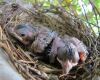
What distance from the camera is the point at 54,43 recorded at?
1696mm

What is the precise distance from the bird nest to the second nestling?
1.8 inches

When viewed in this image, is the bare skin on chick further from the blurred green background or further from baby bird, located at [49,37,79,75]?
the blurred green background

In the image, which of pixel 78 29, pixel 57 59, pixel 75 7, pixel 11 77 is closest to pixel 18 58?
pixel 57 59

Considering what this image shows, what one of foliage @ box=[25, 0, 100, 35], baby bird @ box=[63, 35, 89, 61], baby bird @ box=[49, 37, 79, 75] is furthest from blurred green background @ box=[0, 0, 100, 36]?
baby bird @ box=[49, 37, 79, 75]

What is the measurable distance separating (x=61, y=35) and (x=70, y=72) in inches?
11.4

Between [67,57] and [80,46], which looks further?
[80,46]

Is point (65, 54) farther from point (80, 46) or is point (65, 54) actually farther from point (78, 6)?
point (78, 6)

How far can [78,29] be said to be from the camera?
76.1 inches

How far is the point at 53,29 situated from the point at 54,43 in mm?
256

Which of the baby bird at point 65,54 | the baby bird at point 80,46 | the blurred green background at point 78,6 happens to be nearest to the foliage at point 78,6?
the blurred green background at point 78,6

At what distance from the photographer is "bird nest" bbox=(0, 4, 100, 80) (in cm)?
154

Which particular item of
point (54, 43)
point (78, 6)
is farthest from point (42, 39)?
point (78, 6)

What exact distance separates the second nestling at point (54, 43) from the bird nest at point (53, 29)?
0.15 ft

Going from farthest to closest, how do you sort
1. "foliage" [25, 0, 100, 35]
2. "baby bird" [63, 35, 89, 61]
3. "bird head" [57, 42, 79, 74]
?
"foliage" [25, 0, 100, 35] < "baby bird" [63, 35, 89, 61] < "bird head" [57, 42, 79, 74]
